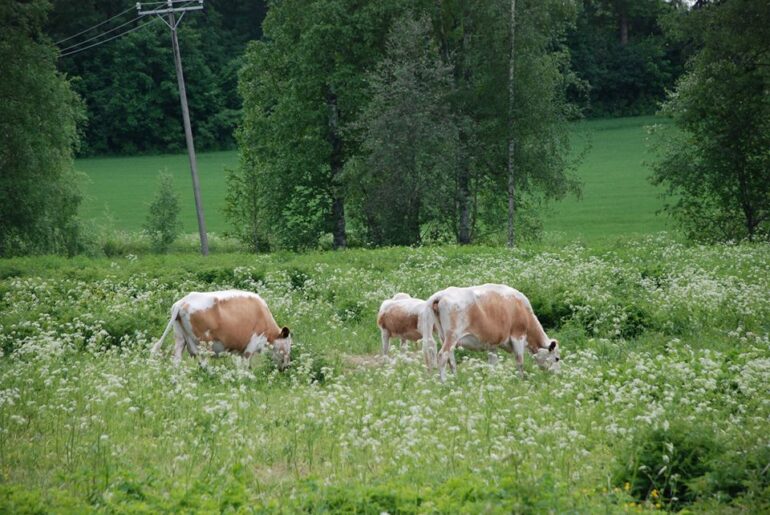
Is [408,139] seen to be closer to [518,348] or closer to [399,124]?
[399,124]

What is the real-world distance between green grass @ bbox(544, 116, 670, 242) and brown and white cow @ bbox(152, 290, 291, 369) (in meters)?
28.9

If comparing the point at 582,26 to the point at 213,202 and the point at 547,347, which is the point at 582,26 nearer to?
the point at 213,202

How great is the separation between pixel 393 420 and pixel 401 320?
18.4 ft

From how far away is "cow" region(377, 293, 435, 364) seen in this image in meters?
16.5

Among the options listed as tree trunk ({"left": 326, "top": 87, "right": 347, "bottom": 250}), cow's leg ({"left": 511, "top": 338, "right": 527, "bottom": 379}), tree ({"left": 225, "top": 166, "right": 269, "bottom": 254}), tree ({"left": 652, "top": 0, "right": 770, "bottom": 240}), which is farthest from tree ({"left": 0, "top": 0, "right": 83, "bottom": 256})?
cow's leg ({"left": 511, "top": 338, "right": 527, "bottom": 379})

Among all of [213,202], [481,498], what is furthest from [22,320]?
[213,202]

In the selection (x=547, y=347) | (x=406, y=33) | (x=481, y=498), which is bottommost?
(x=547, y=347)

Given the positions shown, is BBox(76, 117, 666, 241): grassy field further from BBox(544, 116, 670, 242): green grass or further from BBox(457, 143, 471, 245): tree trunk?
BBox(457, 143, 471, 245): tree trunk

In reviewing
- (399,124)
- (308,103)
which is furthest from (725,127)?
(308,103)

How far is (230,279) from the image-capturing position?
25.0m

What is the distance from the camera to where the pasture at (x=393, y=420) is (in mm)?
8492

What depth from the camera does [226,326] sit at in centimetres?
1573

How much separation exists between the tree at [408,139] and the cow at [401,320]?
70.2 ft

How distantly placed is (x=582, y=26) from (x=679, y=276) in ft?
235
